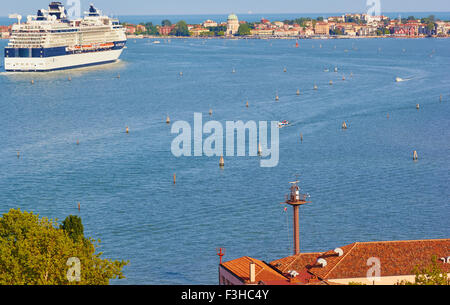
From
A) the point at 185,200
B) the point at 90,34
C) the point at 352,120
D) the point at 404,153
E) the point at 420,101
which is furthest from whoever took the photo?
the point at 90,34

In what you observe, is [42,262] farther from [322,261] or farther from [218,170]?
[218,170]

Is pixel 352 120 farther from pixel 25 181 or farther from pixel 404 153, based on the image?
pixel 25 181

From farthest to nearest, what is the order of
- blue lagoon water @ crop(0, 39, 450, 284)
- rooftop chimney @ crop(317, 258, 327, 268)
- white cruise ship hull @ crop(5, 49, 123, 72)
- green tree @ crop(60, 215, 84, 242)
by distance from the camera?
white cruise ship hull @ crop(5, 49, 123, 72) → blue lagoon water @ crop(0, 39, 450, 284) → green tree @ crop(60, 215, 84, 242) → rooftop chimney @ crop(317, 258, 327, 268)

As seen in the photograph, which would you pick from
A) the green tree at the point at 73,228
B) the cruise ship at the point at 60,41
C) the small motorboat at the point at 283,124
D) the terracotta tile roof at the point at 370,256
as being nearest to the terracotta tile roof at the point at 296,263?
the terracotta tile roof at the point at 370,256

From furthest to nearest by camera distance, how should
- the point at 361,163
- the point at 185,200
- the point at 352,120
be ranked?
the point at 352,120
the point at 361,163
the point at 185,200

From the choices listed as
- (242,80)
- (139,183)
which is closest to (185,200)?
(139,183)

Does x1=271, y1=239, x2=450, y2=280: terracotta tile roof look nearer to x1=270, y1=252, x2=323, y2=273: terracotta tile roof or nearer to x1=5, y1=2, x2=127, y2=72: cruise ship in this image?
x1=270, y1=252, x2=323, y2=273: terracotta tile roof

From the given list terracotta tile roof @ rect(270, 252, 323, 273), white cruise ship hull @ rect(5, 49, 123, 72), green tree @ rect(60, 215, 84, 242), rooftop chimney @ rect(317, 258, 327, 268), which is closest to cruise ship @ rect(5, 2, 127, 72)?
white cruise ship hull @ rect(5, 49, 123, 72)
